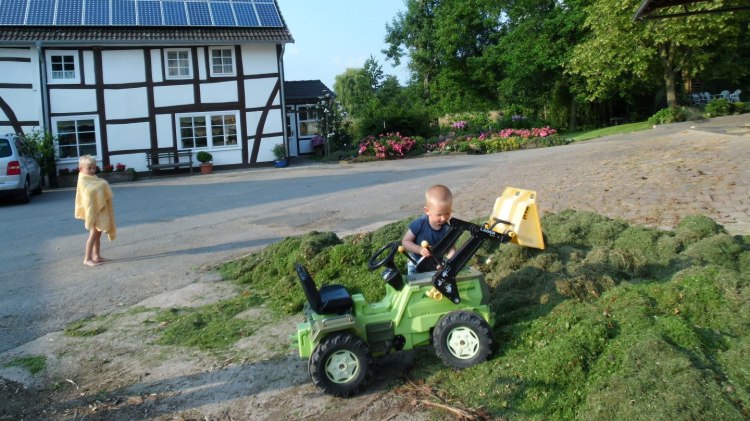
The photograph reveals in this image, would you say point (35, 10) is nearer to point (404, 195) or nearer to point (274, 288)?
point (404, 195)

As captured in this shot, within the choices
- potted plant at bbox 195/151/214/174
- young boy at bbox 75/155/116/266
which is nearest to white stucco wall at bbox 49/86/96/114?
potted plant at bbox 195/151/214/174

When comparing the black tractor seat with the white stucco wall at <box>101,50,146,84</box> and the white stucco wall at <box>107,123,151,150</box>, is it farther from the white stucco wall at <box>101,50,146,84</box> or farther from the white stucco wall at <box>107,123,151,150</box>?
the white stucco wall at <box>101,50,146,84</box>

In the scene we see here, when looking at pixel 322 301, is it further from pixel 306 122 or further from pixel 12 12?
pixel 306 122

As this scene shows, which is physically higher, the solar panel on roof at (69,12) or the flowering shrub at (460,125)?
the solar panel on roof at (69,12)

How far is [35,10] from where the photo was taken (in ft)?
82.2

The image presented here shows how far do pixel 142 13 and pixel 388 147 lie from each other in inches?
447

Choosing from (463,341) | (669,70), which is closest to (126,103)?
(669,70)

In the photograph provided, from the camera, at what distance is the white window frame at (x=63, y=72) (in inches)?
975

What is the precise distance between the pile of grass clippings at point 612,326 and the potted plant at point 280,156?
21410 mm

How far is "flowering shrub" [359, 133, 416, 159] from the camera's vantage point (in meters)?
26.2

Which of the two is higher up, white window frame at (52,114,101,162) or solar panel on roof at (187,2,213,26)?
solar panel on roof at (187,2,213,26)

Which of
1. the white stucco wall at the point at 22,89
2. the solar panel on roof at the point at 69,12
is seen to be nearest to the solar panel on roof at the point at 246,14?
the solar panel on roof at the point at 69,12

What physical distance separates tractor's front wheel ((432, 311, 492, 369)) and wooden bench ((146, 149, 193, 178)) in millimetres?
23296

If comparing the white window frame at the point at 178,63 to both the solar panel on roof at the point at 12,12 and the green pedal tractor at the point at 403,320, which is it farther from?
the green pedal tractor at the point at 403,320
